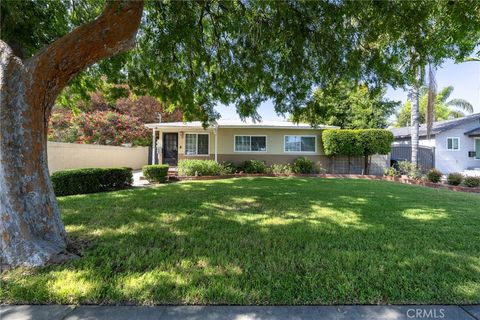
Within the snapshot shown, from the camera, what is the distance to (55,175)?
28.2 ft

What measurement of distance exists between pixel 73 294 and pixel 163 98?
7.25 m

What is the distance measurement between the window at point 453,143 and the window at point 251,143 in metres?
14.4

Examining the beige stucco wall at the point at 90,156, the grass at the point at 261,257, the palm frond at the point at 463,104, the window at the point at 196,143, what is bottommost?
the grass at the point at 261,257

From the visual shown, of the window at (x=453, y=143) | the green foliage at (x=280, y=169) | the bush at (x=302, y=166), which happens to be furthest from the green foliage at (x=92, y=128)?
the window at (x=453, y=143)

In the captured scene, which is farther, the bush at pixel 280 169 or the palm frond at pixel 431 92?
the bush at pixel 280 169

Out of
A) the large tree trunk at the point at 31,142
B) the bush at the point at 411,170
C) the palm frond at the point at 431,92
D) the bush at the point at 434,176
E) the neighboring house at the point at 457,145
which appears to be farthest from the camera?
the neighboring house at the point at 457,145

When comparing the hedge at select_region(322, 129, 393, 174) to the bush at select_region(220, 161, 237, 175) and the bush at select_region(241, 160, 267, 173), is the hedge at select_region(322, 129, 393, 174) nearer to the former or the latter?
the bush at select_region(241, 160, 267, 173)

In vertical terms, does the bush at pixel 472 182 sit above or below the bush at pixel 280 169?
below

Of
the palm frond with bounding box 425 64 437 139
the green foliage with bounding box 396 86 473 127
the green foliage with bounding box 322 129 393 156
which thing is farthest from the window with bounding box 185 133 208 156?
the green foliage with bounding box 396 86 473 127

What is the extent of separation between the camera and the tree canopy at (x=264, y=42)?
508 centimetres

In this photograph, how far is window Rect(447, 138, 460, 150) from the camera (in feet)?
64.1

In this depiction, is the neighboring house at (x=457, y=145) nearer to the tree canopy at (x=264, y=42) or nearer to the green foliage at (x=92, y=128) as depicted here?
the tree canopy at (x=264, y=42)

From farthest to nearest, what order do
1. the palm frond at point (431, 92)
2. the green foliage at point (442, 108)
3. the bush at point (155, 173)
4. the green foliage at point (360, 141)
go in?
the green foliage at point (442, 108) → the green foliage at point (360, 141) → the bush at point (155, 173) → the palm frond at point (431, 92)

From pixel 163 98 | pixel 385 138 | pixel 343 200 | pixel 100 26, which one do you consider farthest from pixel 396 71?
pixel 385 138
